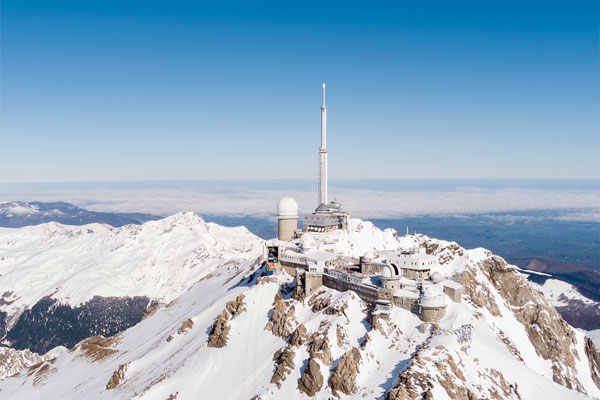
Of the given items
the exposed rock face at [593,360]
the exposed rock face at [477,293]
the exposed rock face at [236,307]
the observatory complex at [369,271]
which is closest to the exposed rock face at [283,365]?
the observatory complex at [369,271]

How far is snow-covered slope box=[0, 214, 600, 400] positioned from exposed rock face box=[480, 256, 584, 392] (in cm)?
37

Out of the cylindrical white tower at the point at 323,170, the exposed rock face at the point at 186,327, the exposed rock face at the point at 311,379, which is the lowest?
the exposed rock face at the point at 186,327

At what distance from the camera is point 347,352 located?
89.8m

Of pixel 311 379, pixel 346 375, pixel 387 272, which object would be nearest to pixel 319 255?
pixel 387 272

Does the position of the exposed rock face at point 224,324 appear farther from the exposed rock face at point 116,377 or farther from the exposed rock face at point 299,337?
the exposed rock face at point 116,377

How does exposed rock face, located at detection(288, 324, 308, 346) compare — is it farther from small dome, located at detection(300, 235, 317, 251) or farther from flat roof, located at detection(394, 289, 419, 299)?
small dome, located at detection(300, 235, 317, 251)

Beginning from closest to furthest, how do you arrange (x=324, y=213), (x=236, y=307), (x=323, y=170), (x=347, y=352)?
(x=347, y=352), (x=236, y=307), (x=324, y=213), (x=323, y=170)

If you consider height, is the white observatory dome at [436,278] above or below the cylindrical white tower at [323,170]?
below

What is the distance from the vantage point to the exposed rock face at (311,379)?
86688mm

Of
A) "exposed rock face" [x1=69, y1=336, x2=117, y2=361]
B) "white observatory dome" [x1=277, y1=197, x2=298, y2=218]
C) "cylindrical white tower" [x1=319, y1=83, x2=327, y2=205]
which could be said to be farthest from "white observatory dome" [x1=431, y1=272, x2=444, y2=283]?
"exposed rock face" [x1=69, y1=336, x2=117, y2=361]

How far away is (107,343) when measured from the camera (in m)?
160

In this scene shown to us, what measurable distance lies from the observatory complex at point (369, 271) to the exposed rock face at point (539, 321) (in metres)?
34.3

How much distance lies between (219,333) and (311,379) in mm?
32549

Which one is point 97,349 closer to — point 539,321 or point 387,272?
point 387,272
